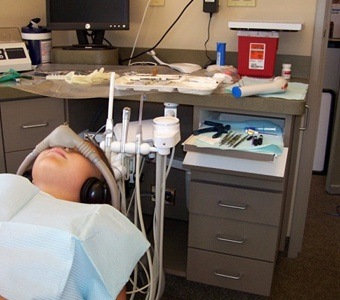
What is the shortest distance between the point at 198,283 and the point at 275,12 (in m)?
1.25

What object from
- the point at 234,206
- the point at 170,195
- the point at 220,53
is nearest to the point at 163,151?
the point at 234,206

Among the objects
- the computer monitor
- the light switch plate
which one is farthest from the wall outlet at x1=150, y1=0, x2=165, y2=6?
the light switch plate

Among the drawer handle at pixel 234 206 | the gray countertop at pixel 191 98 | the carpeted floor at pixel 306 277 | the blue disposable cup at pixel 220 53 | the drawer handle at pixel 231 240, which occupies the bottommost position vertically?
the carpeted floor at pixel 306 277

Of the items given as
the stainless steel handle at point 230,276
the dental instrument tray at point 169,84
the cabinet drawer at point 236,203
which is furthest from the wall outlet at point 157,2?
the stainless steel handle at point 230,276

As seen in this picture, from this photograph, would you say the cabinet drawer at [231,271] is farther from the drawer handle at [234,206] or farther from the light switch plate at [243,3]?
the light switch plate at [243,3]

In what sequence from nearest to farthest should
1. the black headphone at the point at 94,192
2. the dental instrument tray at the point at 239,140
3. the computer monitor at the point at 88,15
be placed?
the black headphone at the point at 94,192
the dental instrument tray at the point at 239,140
the computer monitor at the point at 88,15

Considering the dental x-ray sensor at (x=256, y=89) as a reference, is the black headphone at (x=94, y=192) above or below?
below

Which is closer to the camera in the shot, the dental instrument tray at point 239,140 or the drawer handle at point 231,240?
the dental instrument tray at point 239,140

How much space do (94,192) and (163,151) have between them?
243 mm

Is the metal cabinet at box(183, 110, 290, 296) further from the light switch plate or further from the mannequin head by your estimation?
the light switch plate

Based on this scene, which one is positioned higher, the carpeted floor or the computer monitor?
the computer monitor

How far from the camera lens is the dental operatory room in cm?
83

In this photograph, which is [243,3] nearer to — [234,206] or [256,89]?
[256,89]

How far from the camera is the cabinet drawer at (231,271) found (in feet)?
5.10
